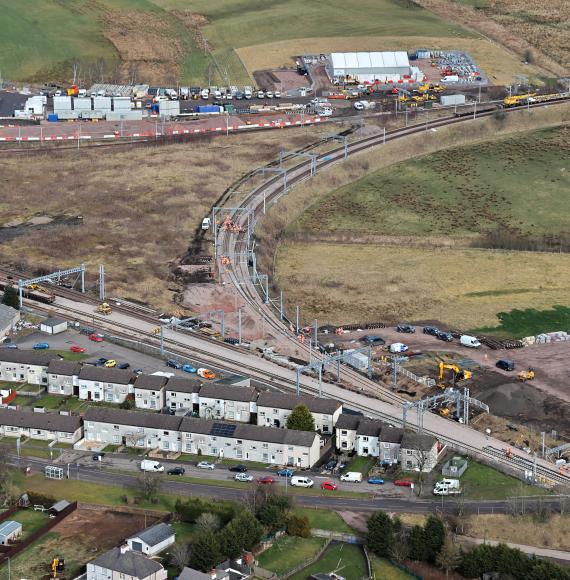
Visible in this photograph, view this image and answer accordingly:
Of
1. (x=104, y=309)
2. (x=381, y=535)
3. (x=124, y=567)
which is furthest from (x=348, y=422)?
(x=104, y=309)

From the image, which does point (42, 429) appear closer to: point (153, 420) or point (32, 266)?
point (153, 420)

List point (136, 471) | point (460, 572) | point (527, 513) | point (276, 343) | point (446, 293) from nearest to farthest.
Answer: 1. point (460, 572)
2. point (527, 513)
3. point (136, 471)
4. point (276, 343)
5. point (446, 293)

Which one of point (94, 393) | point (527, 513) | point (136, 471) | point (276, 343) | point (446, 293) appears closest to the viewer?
point (527, 513)

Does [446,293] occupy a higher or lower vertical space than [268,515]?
higher

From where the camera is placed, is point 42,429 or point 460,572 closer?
point 460,572

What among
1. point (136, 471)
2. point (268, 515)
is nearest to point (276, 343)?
point (136, 471)

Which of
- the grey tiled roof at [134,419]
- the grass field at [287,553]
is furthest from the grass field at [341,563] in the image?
the grey tiled roof at [134,419]

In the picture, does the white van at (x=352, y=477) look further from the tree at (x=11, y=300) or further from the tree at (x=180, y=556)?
the tree at (x=11, y=300)
